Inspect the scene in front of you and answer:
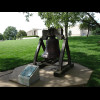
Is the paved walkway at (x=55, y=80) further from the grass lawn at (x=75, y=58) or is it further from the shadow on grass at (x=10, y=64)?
the shadow on grass at (x=10, y=64)

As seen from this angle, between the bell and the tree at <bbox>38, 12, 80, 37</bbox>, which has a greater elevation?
the tree at <bbox>38, 12, 80, 37</bbox>

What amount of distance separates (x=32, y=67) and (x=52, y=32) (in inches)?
61.2

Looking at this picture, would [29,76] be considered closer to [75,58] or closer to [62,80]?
[62,80]

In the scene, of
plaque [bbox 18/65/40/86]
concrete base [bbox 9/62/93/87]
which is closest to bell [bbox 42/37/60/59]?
concrete base [bbox 9/62/93/87]

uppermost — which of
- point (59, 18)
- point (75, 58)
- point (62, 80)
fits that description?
point (59, 18)

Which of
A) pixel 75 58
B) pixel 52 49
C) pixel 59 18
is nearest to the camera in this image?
pixel 52 49

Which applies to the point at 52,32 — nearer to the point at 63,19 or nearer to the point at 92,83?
the point at 92,83

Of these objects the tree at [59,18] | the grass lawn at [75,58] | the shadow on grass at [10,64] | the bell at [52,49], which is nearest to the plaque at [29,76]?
the bell at [52,49]

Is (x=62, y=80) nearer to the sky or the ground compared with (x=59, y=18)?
nearer to the ground

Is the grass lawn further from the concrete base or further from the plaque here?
the plaque

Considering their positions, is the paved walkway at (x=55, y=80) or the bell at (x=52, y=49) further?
the bell at (x=52, y=49)

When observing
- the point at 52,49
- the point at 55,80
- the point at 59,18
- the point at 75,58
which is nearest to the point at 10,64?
the point at 52,49

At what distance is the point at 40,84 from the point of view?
11.1ft
